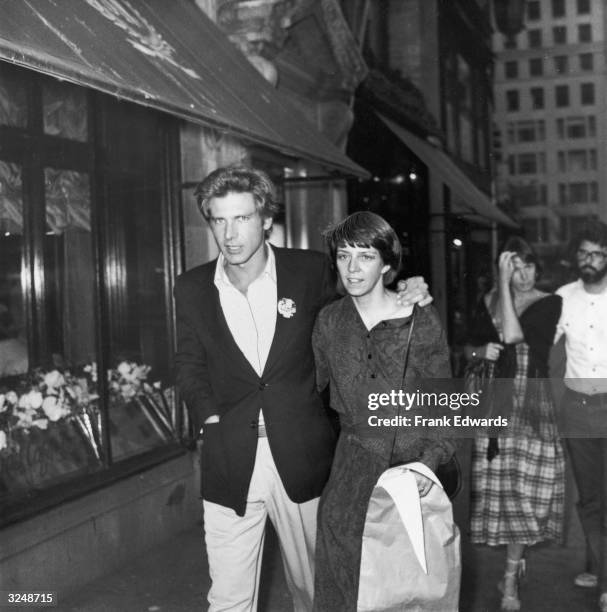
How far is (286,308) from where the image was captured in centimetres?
316

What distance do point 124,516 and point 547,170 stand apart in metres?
4.62

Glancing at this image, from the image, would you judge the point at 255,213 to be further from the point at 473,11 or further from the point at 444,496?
the point at 473,11

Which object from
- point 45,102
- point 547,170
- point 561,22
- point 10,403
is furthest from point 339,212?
point 10,403

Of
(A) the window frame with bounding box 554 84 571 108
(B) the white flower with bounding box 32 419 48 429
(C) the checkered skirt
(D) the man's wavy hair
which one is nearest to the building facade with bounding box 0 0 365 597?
(B) the white flower with bounding box 32 419 48 429

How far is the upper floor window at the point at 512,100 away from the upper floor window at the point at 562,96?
44cm

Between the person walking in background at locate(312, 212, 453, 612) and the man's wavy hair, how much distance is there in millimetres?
300

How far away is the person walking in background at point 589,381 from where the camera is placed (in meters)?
4.16

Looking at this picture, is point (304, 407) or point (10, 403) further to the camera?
point (10, 403)

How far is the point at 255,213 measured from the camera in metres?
3.15

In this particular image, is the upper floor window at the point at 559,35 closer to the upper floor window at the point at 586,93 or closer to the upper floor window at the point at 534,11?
the upper floor window at the point at 534,11

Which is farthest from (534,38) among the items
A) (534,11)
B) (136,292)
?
(136,292)

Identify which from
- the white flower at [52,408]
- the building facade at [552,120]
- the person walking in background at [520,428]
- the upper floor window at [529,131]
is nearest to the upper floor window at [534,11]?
the building facade at [552,120]

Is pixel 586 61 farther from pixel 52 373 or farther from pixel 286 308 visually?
pixel 52 373

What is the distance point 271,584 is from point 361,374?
211 centimetres
